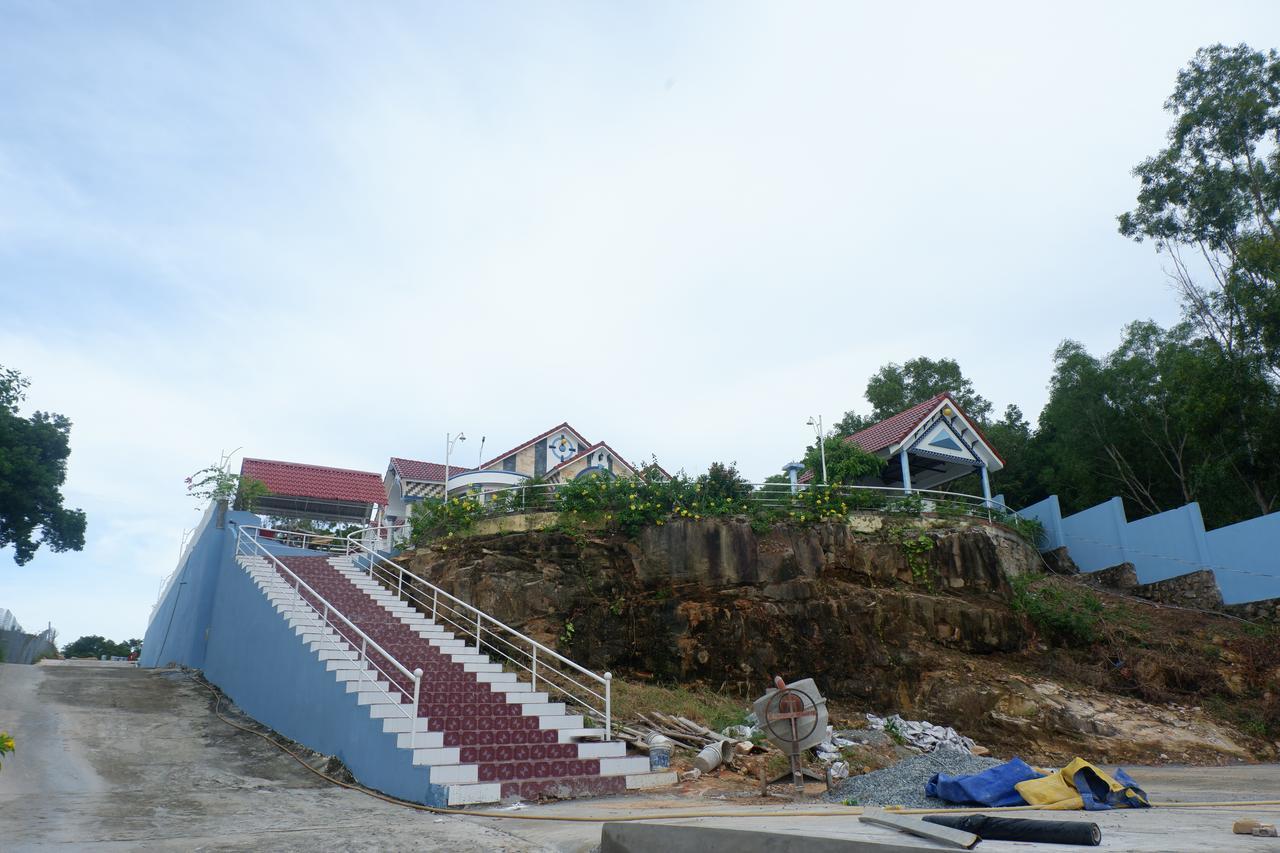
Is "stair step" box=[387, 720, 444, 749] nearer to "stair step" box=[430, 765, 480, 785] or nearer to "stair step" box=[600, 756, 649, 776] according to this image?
"stair step" box=[430, 765, 480, 785]

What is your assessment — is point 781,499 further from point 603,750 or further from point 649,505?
point 603,750

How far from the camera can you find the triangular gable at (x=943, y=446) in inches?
936

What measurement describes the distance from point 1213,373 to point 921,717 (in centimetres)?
1342

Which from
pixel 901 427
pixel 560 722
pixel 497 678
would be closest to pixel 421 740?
pixel 560 722

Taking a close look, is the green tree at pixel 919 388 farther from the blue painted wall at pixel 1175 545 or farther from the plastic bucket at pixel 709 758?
the plastic bucket at pixel 709 758

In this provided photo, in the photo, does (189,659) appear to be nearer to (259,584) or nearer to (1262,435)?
(259,584)

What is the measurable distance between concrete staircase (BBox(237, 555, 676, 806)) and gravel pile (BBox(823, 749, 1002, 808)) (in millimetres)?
2473

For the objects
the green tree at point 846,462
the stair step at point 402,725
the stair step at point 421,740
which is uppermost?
the green tree at point 846,462

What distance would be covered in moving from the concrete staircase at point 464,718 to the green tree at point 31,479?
21828 mm

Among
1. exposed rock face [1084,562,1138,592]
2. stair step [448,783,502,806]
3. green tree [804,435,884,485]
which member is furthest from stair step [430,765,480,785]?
exposed rock face [1084,562,1138,592]

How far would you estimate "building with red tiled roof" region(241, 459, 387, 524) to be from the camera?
25672 mm

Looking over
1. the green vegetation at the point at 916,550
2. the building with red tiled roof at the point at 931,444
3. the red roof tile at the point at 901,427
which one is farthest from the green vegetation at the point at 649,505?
the red roof tile at the point at 901,427

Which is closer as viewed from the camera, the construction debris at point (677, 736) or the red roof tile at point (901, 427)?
the construction debris at point (677, 736)

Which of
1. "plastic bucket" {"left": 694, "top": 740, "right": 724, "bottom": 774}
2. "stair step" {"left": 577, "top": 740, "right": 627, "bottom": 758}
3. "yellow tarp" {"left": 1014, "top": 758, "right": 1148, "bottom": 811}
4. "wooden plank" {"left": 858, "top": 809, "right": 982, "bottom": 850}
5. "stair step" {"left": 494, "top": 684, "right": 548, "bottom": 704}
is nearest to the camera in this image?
"wooden plank" {"left": 858, "top": 809, "right": 982, "bottom": 850}
